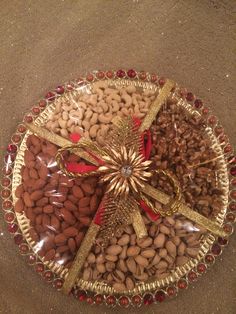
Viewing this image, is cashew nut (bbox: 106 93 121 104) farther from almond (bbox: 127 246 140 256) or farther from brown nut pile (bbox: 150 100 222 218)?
almond (bbox: 127 246 140 256)

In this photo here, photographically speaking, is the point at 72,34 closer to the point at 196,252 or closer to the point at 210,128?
the point at 210,128

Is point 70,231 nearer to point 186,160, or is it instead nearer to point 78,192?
point 78,192

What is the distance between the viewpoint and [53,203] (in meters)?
0.77

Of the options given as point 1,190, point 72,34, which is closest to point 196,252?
point 1,190

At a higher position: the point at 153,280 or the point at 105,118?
the point at 105,118

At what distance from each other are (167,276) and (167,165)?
21cm

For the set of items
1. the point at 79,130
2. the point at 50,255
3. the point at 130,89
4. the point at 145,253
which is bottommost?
the point at 50,255

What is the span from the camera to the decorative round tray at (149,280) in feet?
2.69

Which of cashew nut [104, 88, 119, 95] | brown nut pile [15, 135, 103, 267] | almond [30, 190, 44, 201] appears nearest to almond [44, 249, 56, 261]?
brown nut pile [15, 135, 103, 267]

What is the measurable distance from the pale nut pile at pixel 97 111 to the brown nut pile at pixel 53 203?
51 mm

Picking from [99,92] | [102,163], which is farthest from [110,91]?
[102,163]

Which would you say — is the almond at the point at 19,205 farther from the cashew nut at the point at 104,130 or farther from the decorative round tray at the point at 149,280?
the cashew nut at the point at 104,130

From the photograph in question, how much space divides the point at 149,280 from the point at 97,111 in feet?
1.08

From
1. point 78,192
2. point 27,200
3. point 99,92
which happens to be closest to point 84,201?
point 78,192
